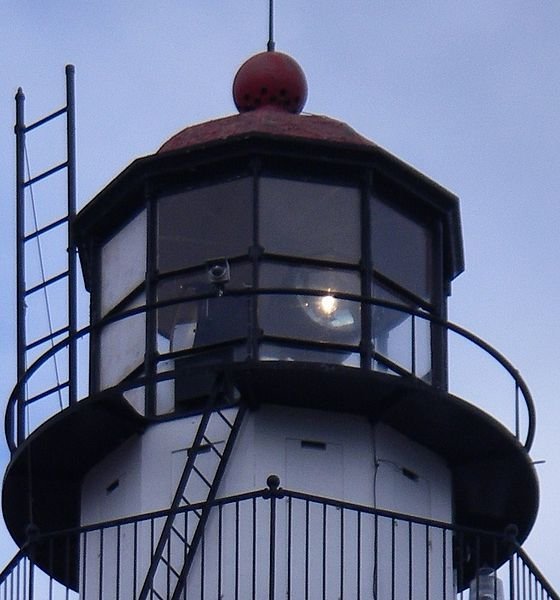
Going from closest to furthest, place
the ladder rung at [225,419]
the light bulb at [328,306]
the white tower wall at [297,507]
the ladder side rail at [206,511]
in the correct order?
the ladder side rail at [206,511] < the white tower wall at [297,507] < the ladder rung at [225,419] < the light bulb at [328,306]

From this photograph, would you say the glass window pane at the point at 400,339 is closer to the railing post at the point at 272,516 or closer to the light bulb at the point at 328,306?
the light bulb at the point at 328,306

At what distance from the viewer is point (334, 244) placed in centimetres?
2258

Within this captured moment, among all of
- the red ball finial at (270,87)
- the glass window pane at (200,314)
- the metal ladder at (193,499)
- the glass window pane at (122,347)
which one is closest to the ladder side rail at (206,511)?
the metal ladder at (193,499)

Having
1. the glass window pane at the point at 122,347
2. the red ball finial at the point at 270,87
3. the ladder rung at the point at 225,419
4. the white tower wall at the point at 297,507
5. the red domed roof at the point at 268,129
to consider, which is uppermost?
the red ball finial at the point at 270,87

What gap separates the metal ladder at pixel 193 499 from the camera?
20.9m

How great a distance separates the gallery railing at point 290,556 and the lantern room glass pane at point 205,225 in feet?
7.86

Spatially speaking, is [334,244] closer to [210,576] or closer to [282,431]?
[282,431]

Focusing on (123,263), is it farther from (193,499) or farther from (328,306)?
(193,499)

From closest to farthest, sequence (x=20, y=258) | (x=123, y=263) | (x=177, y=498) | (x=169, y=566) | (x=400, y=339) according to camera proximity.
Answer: (x=169, y=566) → (x=177, y=498) → (x=400, y=339) → (x=123, y=263) → (x=20, y=258)

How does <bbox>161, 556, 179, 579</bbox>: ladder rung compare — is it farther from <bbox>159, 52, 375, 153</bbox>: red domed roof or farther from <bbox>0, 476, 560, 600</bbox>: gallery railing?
<bbox>159, 52, 375, 153</bbox>: red domed roof

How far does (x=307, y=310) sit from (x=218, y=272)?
89 cm

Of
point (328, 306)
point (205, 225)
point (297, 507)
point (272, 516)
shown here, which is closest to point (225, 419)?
point (297, 507)

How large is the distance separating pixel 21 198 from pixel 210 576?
5.19 meters

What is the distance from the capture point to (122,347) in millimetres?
22828
